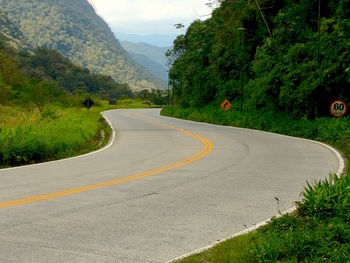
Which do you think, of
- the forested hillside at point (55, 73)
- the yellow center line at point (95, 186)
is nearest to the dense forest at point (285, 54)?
the yellow center line at point (95, 186)

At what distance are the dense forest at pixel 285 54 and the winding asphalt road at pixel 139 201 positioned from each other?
34.7 ft

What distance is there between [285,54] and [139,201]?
81.0ft

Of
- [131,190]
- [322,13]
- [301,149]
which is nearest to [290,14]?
[322,13]

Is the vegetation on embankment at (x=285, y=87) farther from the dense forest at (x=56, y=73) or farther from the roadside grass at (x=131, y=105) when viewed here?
the dense forest at (x=56, y=73)

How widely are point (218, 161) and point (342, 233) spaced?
8806 mm

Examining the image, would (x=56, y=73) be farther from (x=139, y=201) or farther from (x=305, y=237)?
(x=305, y=237)

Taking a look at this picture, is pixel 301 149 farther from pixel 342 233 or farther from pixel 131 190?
pixel 342 233

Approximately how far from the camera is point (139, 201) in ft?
27.8

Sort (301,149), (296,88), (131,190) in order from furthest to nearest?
(296,88)
(301,149)
(131,190)

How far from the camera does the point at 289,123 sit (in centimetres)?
2842

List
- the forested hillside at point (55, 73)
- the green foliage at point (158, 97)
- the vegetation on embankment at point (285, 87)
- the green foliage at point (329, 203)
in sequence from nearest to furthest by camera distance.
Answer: the vegetation on embankment at point (285, 87), the green foliage at point (329, 203), the forested hillside at point (55, 73), the green foliage at point (158, 97)

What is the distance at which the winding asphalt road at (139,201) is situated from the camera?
5805mm

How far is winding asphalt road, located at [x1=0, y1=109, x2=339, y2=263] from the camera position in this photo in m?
5.80

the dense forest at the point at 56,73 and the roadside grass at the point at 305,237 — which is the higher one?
the dense forest at the point at 56,73
